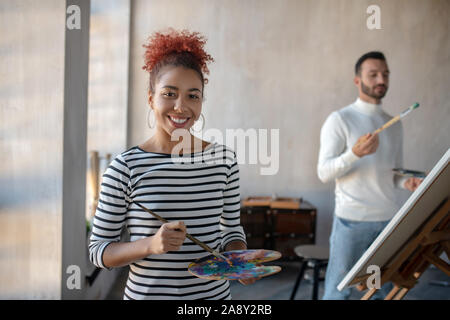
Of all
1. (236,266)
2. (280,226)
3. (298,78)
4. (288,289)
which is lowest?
(288,289)

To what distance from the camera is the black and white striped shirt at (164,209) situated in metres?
0.85

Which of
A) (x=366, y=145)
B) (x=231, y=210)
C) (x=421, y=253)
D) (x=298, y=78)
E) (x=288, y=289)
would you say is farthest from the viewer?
(x=298, y=78)

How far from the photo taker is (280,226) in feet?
10.8

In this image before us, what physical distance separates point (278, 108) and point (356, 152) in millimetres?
1959

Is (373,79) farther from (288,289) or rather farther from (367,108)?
(288,289)

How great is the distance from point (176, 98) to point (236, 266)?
33cm

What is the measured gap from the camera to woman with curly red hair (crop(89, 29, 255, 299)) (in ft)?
2.79

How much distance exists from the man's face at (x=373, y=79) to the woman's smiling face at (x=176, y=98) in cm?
125

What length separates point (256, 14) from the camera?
3.58m

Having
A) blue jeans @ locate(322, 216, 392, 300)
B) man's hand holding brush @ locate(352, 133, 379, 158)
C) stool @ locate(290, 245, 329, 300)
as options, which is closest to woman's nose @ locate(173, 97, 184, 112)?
man's hand holding brush @ locate(352, 133, 379, 158)

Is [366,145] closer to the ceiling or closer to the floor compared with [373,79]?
closer to the floor

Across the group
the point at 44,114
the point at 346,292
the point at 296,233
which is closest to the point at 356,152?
the point at 346,292

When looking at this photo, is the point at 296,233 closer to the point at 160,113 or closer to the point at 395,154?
the point at 395,154

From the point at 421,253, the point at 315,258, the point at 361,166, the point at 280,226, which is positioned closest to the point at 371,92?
the point at 361,166
